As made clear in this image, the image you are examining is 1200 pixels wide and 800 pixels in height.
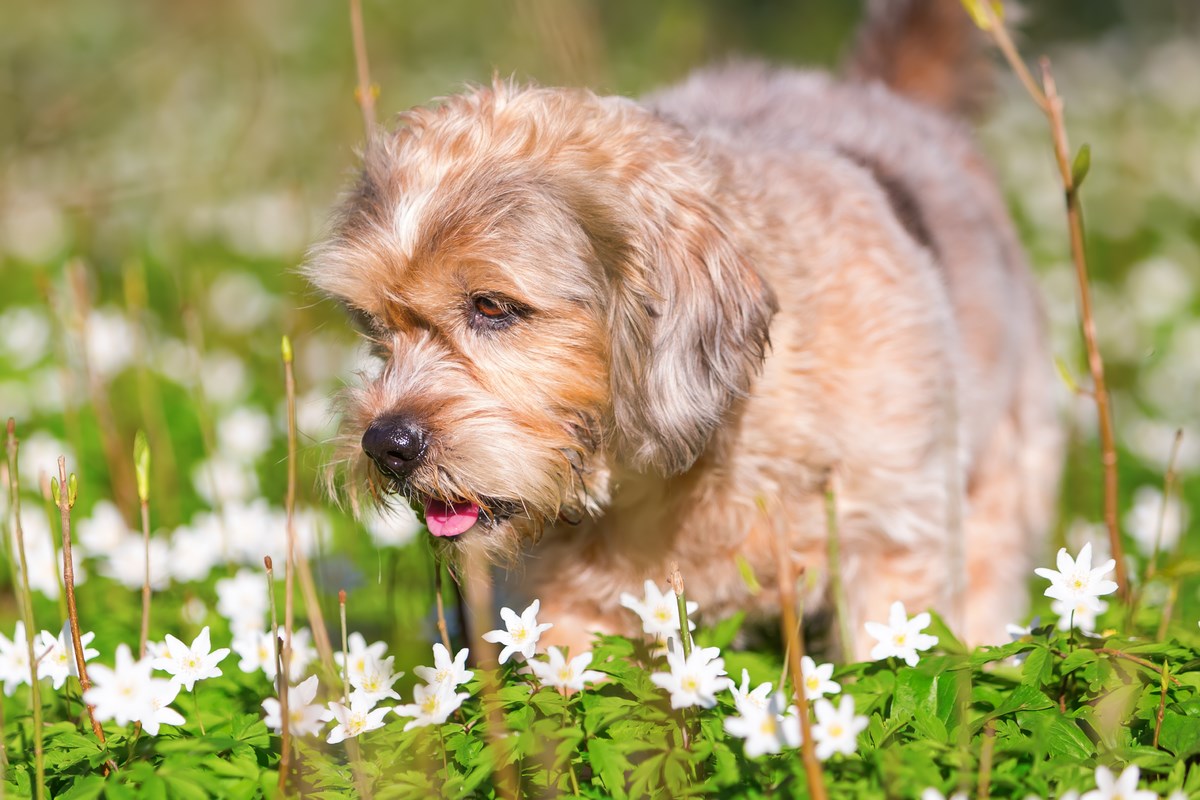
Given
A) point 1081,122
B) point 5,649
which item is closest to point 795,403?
point 5,649

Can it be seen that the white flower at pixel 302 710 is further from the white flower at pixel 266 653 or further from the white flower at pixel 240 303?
the white flower at pixel 240 303

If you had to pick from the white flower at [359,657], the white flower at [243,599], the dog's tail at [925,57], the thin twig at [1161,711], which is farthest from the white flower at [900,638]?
the dog's tail at [925,57]

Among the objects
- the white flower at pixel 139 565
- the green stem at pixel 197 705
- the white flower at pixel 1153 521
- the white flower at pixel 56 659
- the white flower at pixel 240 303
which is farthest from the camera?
the white flower at pixel 240 303

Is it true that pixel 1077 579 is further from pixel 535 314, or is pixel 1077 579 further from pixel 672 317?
pixel 535 314

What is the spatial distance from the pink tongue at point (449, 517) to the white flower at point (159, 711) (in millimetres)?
597

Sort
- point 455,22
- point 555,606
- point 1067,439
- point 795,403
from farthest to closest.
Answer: point 455,22 < point 1067,439 < point 555,606 < point 795,403

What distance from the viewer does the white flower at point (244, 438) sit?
4.23 meters

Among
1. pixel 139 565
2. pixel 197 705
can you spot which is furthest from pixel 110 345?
pixel 197 705

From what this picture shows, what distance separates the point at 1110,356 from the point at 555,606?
11.7 ft

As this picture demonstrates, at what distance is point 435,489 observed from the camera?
2408 millimetres

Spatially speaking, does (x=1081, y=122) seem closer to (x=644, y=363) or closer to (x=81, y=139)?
(x=81, y=139)

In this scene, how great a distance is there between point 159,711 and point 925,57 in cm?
363

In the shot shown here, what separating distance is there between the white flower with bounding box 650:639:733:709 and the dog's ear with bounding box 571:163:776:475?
633 millimetres

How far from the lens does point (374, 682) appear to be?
7.22ft
